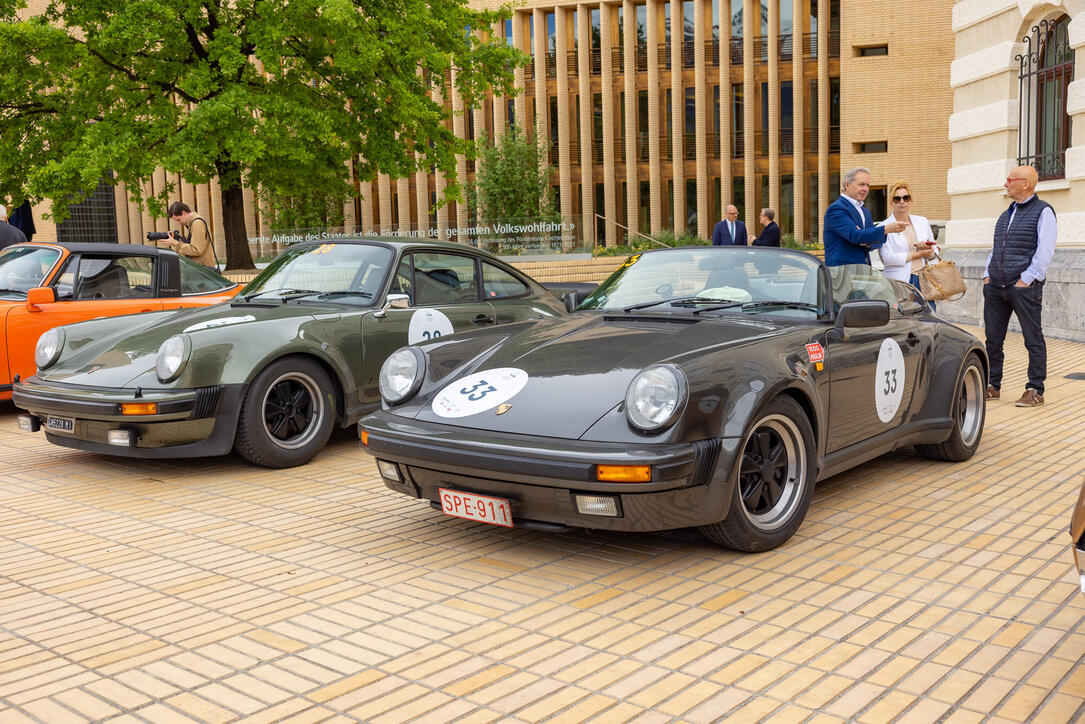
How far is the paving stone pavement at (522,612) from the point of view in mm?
3035

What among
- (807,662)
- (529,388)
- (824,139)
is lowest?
(807,662)

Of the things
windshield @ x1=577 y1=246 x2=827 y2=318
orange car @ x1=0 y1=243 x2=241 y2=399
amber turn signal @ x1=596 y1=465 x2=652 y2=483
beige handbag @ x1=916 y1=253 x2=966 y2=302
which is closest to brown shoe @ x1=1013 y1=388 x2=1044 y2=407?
beige handbag @ x1=916 y1=253 x2=966 y2=302

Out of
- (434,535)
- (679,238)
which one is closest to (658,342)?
(434,535)

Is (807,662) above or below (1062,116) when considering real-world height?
below

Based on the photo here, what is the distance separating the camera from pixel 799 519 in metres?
4.55

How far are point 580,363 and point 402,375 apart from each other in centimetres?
92

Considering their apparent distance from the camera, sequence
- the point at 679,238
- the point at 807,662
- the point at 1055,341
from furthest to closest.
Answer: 1. the point at 679,238
2. the point at 1055,341
3. the point at 807,662

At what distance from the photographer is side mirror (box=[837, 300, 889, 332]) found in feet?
16.1

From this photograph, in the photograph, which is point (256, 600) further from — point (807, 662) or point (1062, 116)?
point (1062, 116)

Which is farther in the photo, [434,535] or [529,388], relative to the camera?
[434,535]

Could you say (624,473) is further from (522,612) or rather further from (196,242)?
(196,242)

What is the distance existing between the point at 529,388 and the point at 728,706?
5.96 ft

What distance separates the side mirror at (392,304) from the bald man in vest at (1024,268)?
4.61 metres

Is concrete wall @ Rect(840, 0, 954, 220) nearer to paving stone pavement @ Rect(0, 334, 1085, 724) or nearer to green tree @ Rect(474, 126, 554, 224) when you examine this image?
green tree @ Rect(474, 126, 554, 224)
